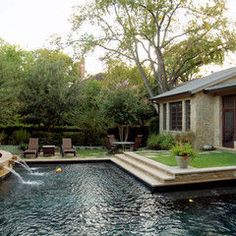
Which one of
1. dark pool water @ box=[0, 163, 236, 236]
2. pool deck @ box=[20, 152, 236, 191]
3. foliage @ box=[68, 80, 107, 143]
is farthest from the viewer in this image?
foliage @ box=[68, 80, 107, 143]

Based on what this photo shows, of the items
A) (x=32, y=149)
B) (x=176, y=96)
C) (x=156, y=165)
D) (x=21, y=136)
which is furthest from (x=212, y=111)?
(x=21, y=136)

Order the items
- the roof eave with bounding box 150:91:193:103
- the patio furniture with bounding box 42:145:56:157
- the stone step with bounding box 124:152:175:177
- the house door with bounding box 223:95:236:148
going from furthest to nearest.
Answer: the roof eave with bounding box 150:91:193:103
the patio furniture with bounding box 42:145:56:157
the house door with bounding box 223:95:236:148
the stone step with bounding box 124:152:175:177

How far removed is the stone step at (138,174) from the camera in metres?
11.3

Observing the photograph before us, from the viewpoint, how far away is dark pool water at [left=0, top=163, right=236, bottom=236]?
729cm

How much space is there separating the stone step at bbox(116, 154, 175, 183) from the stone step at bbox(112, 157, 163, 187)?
0.11 meters

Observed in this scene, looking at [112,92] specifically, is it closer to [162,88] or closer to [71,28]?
[162,88]

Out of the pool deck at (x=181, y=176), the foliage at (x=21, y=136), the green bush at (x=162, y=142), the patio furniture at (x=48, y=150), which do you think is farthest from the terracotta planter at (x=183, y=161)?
the foliage at (x=21, y=136)

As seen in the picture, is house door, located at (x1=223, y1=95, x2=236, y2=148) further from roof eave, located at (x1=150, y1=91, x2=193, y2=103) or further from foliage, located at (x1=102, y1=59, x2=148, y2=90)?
→ foliage, located at (x1=102, y1=59, x2=148, y2=90)

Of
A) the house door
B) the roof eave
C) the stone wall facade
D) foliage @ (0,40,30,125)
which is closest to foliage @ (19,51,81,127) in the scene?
foliage @ (0,40,30,125)

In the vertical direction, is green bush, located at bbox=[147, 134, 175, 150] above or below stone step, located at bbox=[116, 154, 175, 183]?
above

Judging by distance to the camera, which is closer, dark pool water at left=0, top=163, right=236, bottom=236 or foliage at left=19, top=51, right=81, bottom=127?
dark pool water at left=0, top=163, right=236, bottom=236

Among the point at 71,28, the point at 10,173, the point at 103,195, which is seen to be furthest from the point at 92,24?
the point at 103,195

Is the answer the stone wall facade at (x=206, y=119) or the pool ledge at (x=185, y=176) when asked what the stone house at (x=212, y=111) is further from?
the pool ledge at (x=185, y=176)

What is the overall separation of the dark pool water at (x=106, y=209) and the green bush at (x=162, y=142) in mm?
7432
